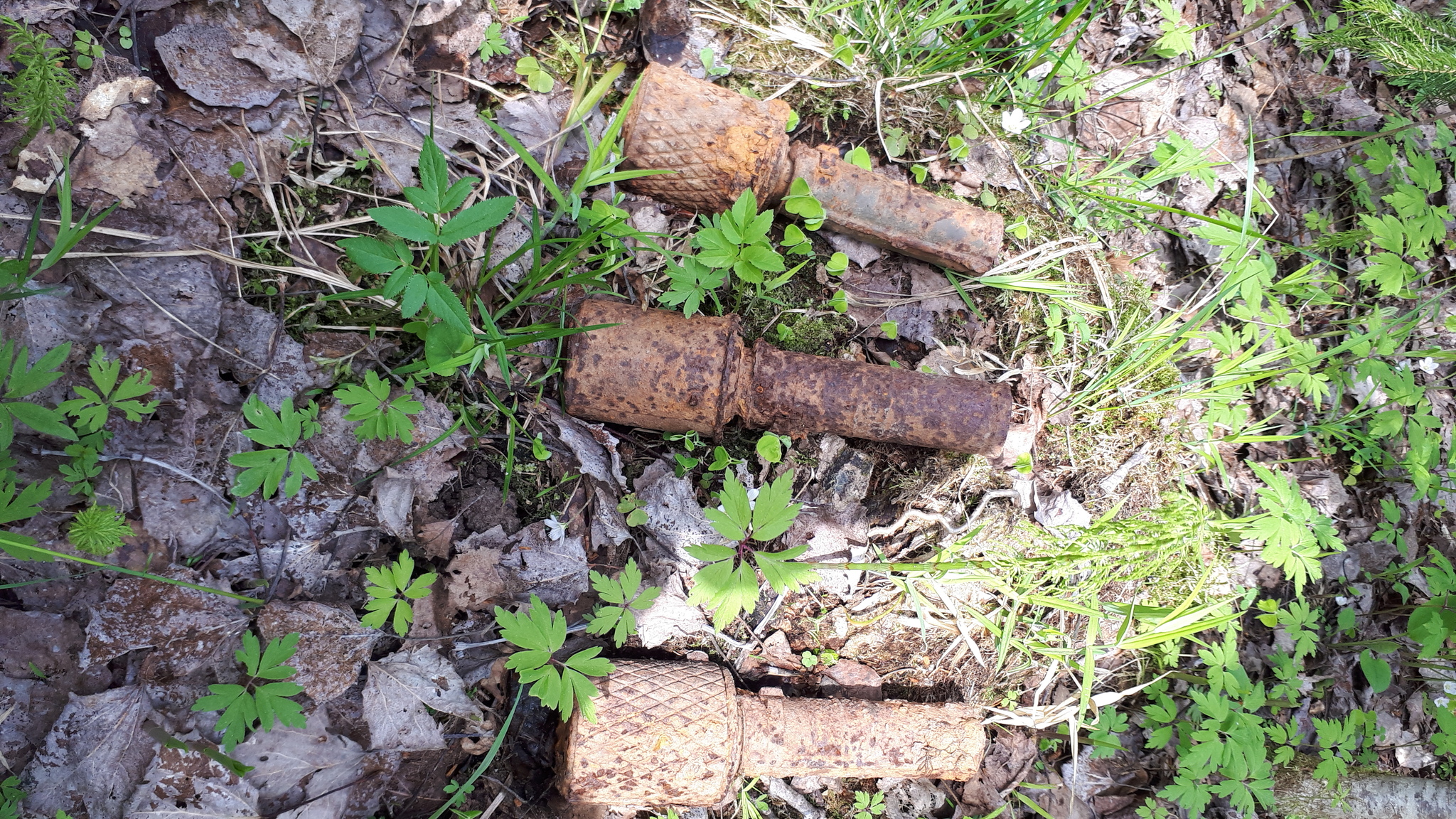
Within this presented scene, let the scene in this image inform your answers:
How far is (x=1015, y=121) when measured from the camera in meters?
2.92

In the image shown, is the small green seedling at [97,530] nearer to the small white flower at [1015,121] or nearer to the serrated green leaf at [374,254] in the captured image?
the serrated green leaf at [374,254]

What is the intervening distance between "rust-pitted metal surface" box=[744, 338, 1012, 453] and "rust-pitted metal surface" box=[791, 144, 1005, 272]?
23.2 inches

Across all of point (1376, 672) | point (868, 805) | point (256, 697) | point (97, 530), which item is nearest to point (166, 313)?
point (97, 530)

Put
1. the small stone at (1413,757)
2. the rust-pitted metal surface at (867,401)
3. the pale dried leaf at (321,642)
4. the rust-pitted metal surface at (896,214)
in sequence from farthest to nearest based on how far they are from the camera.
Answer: the small stone at (1413,757) → the rust-pitted metal surface at (896,214) → the rust-pitted metal surface at (867,401) → the pale dried leaf at (321,642)

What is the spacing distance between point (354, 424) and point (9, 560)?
2.99ft

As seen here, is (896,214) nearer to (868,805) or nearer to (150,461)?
(868,805)

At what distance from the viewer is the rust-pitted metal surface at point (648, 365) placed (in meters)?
2.19

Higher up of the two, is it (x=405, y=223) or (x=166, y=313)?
(x=405, y=223)

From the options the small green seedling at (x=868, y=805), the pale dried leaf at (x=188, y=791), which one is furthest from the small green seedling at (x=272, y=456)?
the small green seedling at (x=868, y=805)

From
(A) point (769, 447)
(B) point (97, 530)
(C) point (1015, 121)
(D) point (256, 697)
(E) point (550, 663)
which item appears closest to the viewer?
(B) point (97, 530)

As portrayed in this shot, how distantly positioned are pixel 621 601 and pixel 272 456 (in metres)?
1.14

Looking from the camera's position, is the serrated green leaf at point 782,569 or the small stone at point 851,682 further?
the small stone at point 851,682

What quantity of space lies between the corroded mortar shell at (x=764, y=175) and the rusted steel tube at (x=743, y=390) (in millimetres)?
537

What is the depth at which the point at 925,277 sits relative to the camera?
2.82 meters
